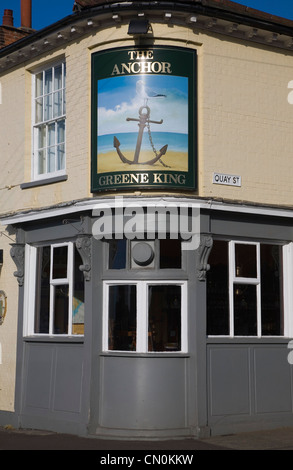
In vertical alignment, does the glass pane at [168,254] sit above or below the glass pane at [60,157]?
below

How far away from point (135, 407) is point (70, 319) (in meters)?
2.14

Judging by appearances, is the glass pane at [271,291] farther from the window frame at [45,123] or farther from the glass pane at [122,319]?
the window frame at [45,123]

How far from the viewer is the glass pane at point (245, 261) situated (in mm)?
13133

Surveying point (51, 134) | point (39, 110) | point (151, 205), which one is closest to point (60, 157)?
point (51, 134)

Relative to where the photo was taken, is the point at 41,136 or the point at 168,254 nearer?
the point at 168,254

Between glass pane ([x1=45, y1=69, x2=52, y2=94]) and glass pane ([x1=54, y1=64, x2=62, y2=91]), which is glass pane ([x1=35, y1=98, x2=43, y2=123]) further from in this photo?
glass pane ([x1=54, y1=64, x2=62, y2=91])

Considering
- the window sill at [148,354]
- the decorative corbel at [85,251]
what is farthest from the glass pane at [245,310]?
the decorative corbel at [85,251]

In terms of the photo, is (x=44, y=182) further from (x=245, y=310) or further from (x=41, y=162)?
(x=245, y=310)

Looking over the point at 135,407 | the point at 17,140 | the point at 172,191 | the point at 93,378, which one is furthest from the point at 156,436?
the point at 17,140

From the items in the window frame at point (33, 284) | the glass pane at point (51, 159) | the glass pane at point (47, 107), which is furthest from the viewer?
the glass pane at point (47, 107)

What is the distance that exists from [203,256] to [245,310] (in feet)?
4.56

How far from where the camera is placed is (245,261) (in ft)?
43.4

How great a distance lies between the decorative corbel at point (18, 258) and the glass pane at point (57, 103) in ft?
8.11
